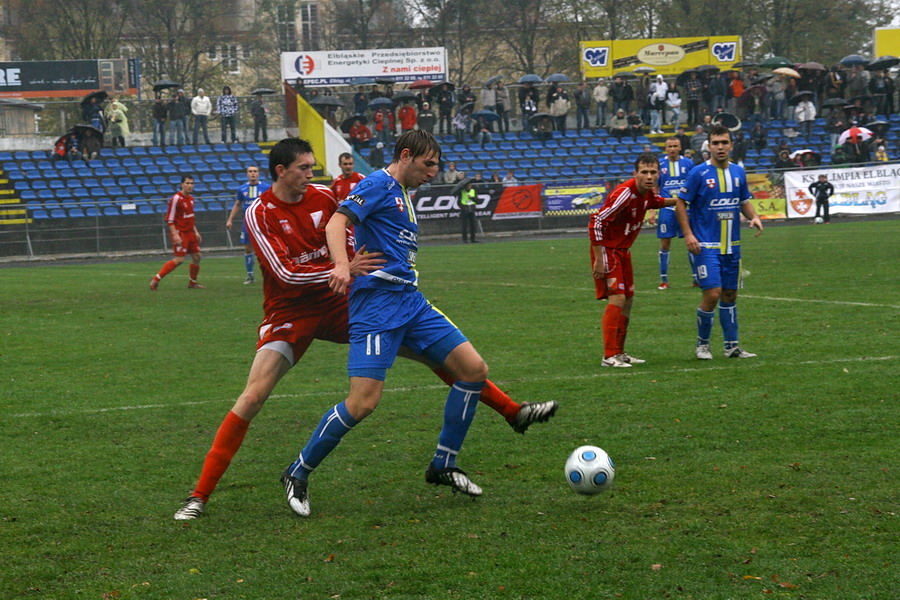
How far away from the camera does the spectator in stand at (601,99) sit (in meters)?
42.2

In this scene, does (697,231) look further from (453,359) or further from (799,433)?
(453,359)

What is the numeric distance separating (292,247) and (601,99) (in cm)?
3753

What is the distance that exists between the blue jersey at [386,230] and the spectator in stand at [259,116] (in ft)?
113

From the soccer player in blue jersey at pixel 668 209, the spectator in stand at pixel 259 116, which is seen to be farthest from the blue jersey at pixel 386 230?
the spectator in stand at pixel 259 116

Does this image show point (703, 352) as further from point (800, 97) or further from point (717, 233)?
point (800, 97)

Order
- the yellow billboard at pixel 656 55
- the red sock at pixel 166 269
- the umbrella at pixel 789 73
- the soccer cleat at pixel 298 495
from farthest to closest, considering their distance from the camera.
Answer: the yellow billboard at pixel 656 55, the umbrella at pixel 789 73, the red sock at pixel 166 269, the soccer cleat at pixel 298 495

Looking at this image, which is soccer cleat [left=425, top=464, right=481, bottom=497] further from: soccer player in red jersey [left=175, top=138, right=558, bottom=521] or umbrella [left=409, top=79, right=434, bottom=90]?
umbrella [left=409, top=79, right=434, bottom=90]

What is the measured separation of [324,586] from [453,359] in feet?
5.42

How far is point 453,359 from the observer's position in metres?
5.82

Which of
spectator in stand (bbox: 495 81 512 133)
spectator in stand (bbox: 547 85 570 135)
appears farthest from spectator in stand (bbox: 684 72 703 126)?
→ spectator in stand (bbox: 495 81 512 133)

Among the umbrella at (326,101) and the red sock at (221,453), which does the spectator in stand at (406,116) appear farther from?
the red sock at (221,453)

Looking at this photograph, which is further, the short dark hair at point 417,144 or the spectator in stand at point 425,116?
the spectator in stand at point 425,116

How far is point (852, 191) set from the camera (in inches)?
1352

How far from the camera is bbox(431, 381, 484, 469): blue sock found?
5938 millimetres
